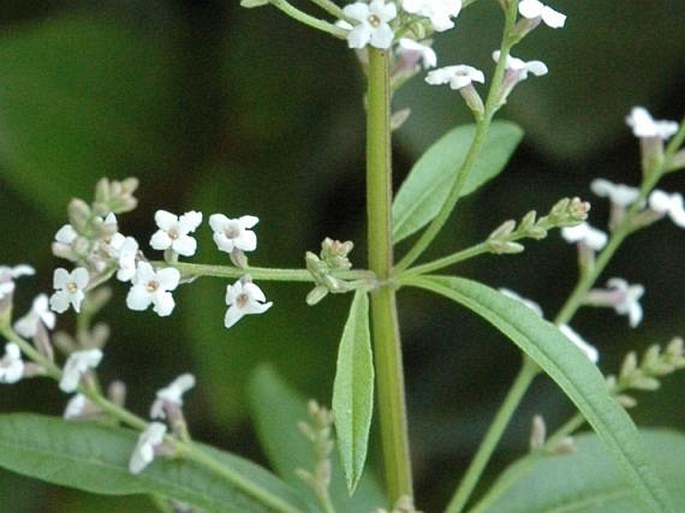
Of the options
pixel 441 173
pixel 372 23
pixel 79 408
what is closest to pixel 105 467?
pixel 79 408

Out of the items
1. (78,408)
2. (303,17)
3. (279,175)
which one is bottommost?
(78,408)

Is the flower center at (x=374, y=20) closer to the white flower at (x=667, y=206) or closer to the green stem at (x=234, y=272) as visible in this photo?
the green stem at (x=234, y=272)

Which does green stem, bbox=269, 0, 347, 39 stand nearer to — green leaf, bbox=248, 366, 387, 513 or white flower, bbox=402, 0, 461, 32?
white flower, bbox=402, 0, 461, 32

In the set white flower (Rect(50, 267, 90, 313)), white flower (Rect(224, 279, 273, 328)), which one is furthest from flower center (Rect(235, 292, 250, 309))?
white flower (Rect(50, 267, 90, 313))

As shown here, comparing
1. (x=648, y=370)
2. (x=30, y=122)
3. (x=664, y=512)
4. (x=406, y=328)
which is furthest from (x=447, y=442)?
(x=664, y=512)

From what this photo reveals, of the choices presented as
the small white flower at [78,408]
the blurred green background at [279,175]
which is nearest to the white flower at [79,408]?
the small white flower at [78,408]

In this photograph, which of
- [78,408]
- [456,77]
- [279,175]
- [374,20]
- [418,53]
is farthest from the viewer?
[279,175]

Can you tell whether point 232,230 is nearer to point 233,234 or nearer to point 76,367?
point 233,234
